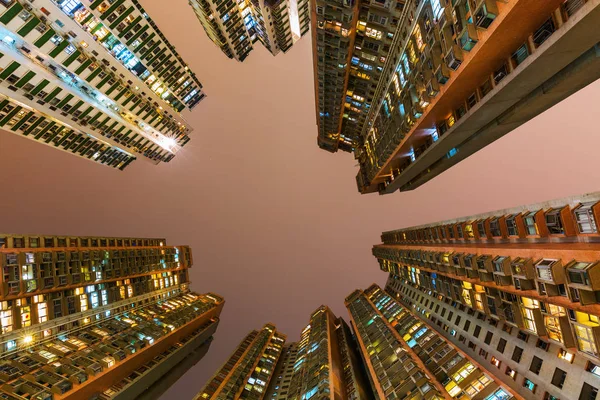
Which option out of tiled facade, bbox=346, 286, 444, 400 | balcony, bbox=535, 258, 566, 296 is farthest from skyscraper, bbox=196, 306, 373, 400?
balcony, bbox=535, 258, 566, 296

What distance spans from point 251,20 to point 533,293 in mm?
126420

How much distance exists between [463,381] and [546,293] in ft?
51.4

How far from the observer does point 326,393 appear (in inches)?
1939

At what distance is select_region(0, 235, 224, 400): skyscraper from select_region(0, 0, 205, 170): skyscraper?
27.5 metres

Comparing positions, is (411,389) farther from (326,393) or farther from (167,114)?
(167,114)

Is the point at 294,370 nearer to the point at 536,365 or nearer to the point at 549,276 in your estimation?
the point at 536,365

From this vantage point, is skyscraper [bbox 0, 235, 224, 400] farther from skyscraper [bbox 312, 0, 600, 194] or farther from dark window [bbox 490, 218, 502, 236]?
skyscraper [bbox 312, 0, 600, 194]

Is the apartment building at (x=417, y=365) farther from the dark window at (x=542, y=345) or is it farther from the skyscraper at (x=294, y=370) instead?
the skyscraper at (x=294, y=370)

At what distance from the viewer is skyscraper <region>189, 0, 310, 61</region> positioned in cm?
10962

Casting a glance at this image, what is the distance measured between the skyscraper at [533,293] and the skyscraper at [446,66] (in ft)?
39.1

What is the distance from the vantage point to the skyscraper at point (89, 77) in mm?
61344

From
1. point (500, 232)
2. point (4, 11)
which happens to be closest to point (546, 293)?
point (500, 232)

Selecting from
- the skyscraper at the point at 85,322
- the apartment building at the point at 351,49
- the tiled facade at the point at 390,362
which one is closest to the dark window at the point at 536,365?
the tiled facade at the point at 390,362

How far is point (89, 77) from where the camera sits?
74.9m
